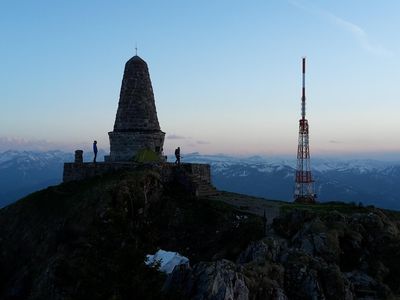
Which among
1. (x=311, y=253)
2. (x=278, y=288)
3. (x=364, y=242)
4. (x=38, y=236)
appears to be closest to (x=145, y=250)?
(x=278, y=288)

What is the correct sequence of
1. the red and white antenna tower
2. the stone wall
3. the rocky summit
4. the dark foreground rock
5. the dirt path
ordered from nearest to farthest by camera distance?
the rocky summit → the dark foreground rock → the dirt path → the stone wall → the red and white antenna tower

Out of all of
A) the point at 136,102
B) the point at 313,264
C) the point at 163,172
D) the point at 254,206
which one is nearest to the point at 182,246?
the point at 254,206

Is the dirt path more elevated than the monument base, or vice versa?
the monument base

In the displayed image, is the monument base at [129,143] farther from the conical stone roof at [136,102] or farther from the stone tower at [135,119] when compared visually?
the conical stone roof at [136,102]

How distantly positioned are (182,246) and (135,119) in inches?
660

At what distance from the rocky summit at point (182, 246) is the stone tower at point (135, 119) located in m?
6.69

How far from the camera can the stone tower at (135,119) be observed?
140ft

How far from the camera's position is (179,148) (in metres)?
42.1

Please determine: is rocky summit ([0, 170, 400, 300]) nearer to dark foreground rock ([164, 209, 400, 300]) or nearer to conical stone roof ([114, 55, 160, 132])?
dark foreground rock ([164, 209, 400, 300])

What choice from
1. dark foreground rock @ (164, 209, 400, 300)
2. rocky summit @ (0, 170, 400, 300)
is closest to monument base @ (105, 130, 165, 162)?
rocky summit @ (0, 170, 400, 300)

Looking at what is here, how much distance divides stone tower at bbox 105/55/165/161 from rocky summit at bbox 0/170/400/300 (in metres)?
6.69

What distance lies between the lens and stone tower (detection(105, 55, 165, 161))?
140 ft

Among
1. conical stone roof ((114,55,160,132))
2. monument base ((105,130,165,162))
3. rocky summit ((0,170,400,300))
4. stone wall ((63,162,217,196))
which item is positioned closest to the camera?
rocky summit ((0,170,400,300))

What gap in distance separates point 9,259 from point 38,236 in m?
2.64
